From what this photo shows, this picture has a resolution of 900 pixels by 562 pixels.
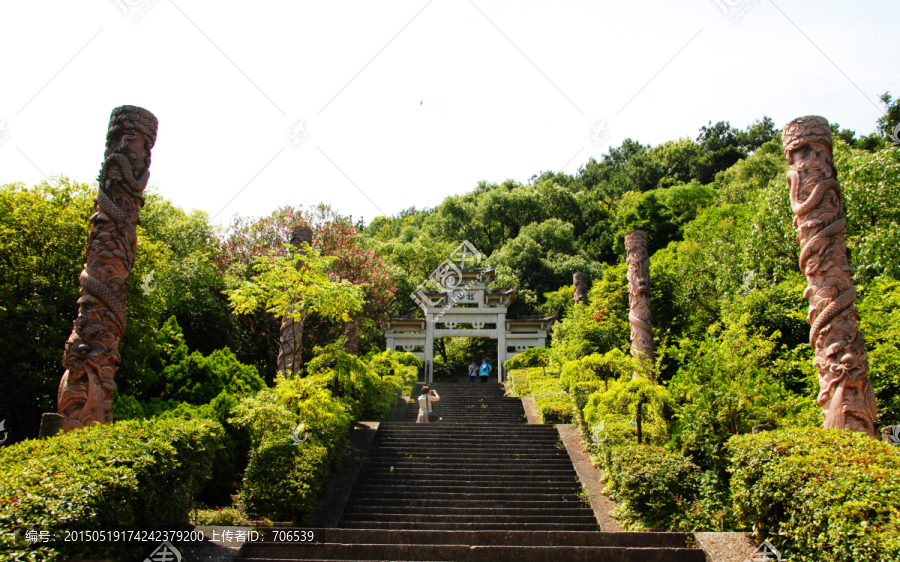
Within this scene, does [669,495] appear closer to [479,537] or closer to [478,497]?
[479,537]

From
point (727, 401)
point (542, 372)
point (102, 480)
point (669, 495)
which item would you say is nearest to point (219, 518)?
point (102, 480)

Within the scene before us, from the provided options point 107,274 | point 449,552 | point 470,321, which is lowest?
point 449,552

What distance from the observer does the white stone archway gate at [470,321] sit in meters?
21.0

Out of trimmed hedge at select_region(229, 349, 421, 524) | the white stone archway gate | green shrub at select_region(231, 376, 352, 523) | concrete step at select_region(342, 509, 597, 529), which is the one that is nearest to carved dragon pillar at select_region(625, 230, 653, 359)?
concrete step at select_region(342, 509, 597, 529)

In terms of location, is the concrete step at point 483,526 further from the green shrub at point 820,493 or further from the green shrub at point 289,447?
the green shrub at point 820,493

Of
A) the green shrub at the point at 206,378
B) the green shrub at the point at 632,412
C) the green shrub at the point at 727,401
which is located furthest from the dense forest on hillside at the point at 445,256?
the green shrub at the point at 632,412

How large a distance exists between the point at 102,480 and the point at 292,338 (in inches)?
273

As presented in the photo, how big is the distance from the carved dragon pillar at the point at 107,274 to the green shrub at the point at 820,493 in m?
6.89

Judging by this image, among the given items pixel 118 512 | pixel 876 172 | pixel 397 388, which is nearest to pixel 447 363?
pixel 397 388

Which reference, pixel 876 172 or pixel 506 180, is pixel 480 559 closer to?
pixel 876 172

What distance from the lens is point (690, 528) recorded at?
647 cm

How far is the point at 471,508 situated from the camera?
7867 millimetres

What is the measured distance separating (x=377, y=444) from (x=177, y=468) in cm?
556

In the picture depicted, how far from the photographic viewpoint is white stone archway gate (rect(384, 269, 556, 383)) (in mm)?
21047
